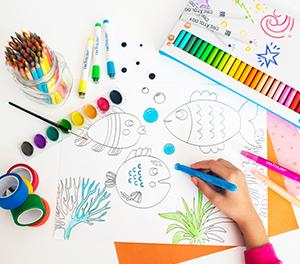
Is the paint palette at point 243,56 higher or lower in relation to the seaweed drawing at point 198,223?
higher

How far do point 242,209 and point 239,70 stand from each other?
28cm

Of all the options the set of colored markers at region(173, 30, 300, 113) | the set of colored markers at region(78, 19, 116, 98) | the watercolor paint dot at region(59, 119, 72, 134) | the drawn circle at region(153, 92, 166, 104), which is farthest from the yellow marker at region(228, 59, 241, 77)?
the watercolor paint dot at region(59, 119, 72, 134)

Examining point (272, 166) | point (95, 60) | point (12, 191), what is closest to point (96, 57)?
point (95, 60)

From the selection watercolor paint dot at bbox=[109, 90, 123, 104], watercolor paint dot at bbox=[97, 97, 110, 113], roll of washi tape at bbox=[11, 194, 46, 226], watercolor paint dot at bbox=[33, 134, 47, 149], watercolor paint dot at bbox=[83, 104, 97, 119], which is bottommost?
roll of washi tape at bbox=[11, 194, 46, 226]

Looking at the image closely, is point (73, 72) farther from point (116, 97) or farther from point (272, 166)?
point (272, 166)

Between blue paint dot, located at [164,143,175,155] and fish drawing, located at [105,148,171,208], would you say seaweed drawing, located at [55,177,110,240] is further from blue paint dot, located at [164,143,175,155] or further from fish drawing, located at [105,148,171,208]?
blue paint dot, located at [164,143,175,155]

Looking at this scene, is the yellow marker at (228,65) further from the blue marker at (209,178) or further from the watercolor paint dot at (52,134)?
the watercolor paint dot at (52,134)

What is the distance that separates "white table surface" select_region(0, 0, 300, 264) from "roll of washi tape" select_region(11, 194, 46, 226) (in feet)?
0.11

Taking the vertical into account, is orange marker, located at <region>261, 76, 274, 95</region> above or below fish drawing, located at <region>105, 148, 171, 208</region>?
above

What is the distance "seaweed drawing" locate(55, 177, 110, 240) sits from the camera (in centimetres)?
79

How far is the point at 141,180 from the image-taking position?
2.62 feet

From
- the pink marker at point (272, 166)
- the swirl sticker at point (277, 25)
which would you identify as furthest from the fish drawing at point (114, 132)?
the swirl sticker at point (277, 25)

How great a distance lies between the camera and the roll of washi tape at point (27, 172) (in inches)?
31.4

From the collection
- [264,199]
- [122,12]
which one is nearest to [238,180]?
[264,199]
